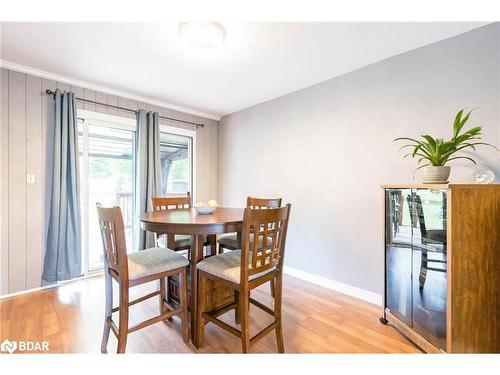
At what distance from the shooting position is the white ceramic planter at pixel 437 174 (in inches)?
59.7

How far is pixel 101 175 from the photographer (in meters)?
3.01

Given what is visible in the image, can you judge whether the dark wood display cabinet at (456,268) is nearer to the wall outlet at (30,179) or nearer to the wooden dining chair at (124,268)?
the wooden dining chair at (124,268)

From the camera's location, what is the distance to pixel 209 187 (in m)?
4.07

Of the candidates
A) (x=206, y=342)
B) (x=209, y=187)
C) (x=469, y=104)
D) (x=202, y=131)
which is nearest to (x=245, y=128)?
(x=202, y=131)

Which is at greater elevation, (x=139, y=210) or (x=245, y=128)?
(x=245, y=128)

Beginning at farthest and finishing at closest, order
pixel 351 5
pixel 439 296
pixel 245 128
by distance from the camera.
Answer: pixel 245 128 → pixel 439 296 → pixel 351 5

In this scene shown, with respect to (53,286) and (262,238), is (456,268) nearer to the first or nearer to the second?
(262,238)

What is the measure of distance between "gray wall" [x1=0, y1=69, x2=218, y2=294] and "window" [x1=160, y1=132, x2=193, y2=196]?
1.41 m

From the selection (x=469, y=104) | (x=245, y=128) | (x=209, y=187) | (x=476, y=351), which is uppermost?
(x=245, y=128)

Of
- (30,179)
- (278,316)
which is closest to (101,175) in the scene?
(30,179)

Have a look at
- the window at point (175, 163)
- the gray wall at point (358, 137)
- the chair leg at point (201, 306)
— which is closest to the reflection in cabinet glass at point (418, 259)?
the gray wall at point (358, 137)

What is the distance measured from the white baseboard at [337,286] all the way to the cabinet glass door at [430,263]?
0.59m
